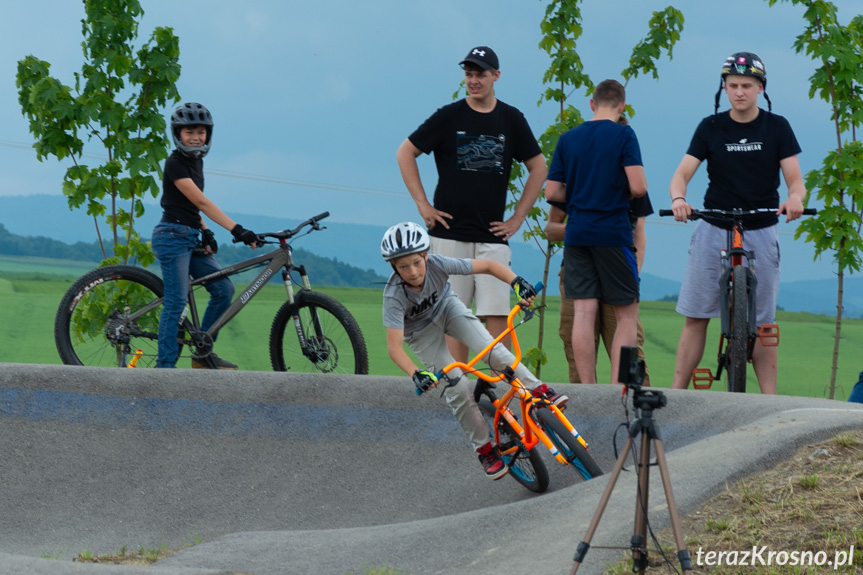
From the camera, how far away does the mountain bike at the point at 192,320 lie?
7.50 meters

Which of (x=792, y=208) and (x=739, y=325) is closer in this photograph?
(x=792, y=208)

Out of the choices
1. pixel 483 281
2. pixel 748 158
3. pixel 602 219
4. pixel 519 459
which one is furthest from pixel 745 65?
pixel 519 459

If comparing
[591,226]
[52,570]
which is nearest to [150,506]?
[52,570]

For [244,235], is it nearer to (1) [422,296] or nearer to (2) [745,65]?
(1) [422,296]

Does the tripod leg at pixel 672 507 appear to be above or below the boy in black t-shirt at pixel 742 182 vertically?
below

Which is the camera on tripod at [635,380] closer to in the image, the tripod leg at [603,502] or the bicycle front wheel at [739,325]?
the tripod leg at [603,502]

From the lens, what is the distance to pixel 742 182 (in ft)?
21.9

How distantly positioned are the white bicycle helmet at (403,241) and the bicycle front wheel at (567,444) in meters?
1.16

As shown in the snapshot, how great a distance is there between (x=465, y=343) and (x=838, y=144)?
20.5 ft

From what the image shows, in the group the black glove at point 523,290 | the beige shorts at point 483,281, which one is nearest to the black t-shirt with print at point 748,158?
the beige shorts at point 483,281

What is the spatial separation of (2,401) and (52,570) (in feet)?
12.7

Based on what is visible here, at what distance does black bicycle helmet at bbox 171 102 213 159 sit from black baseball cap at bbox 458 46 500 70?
7.08ft

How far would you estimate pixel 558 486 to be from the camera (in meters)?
6.21

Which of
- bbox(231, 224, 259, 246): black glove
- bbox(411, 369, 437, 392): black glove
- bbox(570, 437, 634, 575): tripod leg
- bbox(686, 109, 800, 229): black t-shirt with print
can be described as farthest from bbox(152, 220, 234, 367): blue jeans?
bbox(570, 437, 634, 575): tripod leg
